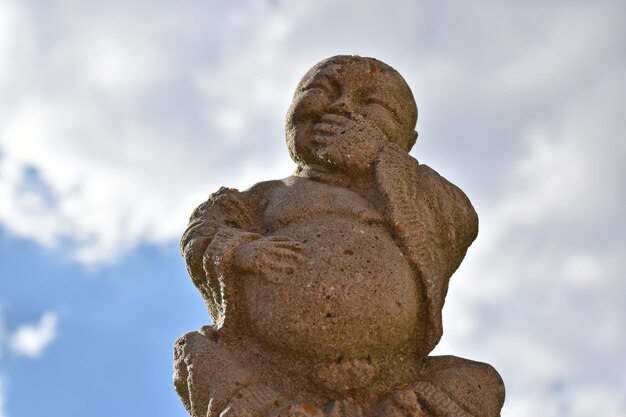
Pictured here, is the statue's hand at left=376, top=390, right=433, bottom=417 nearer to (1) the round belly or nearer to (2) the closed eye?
(1) the round belly

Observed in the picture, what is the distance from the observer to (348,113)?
4.99 m

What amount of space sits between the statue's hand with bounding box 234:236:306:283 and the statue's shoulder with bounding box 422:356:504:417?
3.15ft

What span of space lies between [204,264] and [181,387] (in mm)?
653

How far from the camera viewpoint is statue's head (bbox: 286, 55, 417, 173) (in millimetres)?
4855

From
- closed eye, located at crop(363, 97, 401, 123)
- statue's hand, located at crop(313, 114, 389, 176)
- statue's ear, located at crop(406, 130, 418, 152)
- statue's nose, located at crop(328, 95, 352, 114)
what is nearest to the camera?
statue's hand, located at crop(313, 114, 389, 176)

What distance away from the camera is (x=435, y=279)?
179 inches

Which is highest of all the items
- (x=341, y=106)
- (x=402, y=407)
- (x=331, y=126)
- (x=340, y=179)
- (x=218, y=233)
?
(x=341, y=106)

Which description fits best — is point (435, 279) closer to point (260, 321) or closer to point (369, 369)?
point (369, 369)

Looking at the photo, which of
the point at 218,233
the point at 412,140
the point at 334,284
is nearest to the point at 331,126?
the point at 412,140

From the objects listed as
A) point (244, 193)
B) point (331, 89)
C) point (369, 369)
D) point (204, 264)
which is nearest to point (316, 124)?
point (331, 89)

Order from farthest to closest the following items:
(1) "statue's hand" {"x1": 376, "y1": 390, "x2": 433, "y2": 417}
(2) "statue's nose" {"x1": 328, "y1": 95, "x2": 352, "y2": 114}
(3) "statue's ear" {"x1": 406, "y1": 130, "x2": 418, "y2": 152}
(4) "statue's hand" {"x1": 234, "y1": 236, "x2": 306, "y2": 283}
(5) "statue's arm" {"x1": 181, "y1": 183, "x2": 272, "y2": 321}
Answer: (3) "statue's ear" {"x1": 406, "y1": 130, "x2": 418, "y2": 152}
(2) "statue's nose" {"x1": 328, "y1": 95, "x2": 352, "y2": 114}
(5) "statue's arm" {"x1": 181, "y1": 183, "x2": 272, "y2": 321}
(4) "statue's hand" {"x1": 234, "y1": 236, "x2": 306, "y2": 283}
(1) "statue's hand" {"x1": 376, "y1": 390, "x2": 433, "y2": 417}

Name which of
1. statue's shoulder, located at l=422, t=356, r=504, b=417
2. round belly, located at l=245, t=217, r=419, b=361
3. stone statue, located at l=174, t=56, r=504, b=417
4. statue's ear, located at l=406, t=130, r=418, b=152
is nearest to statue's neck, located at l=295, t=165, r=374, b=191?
stone statue, located at l=174, t=56, r=504, b=417

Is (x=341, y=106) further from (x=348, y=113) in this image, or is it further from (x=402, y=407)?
(x=402, y=407)

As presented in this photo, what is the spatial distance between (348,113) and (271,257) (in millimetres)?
1203
